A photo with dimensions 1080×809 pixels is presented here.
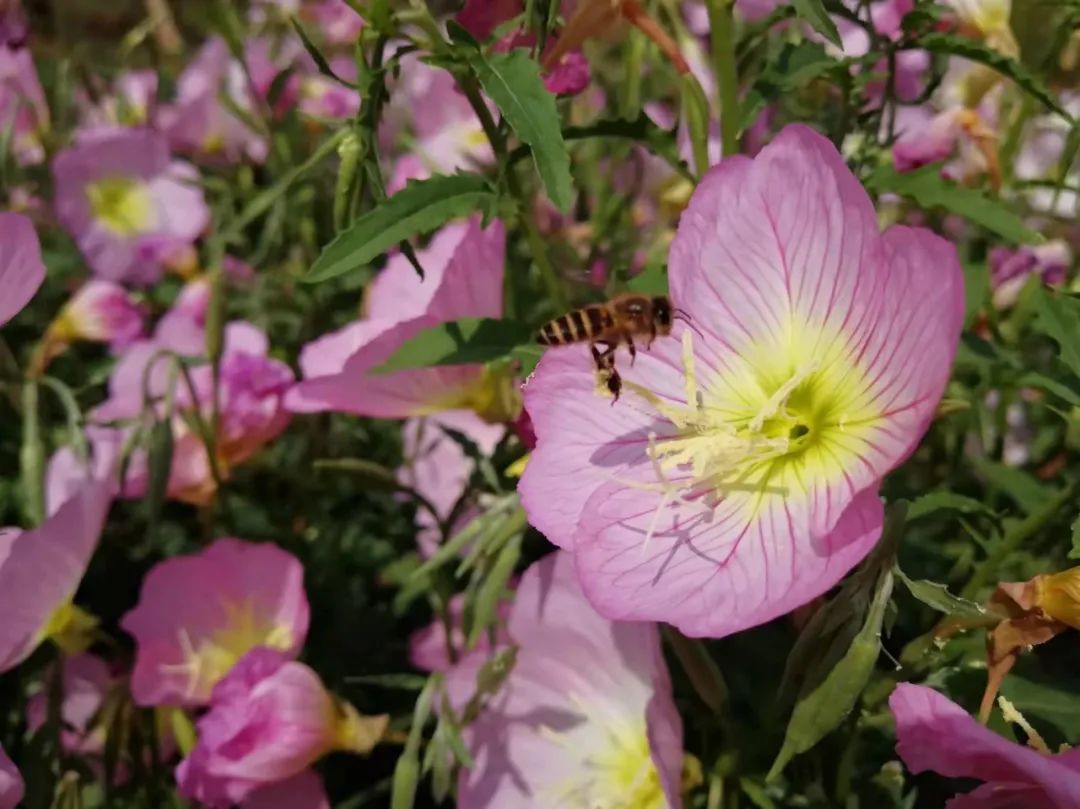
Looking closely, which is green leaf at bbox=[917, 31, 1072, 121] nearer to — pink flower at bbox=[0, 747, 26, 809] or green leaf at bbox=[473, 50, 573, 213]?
green leaf at bbox=[473, 50, 573, 213]

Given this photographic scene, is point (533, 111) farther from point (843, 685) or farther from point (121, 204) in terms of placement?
point (121, 204)

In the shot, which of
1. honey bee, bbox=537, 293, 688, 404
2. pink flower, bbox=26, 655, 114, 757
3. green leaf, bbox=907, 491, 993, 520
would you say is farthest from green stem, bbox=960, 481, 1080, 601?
pink flower, bbox=26, 655, 114, 757

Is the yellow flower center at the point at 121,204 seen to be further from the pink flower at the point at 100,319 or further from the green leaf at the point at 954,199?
the green leaf at the point at 954,199

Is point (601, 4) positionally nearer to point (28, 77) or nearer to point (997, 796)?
point (997, 796)

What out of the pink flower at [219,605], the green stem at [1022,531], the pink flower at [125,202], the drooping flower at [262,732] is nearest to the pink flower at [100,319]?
the pink flower at [125,202]

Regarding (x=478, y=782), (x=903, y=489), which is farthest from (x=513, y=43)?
(x=478, y=782)

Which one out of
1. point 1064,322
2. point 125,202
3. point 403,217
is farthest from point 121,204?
point 1064,322
